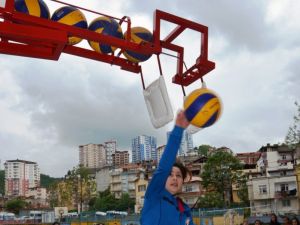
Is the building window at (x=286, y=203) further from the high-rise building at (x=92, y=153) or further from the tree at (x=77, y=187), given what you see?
the high-rise building at (x=92, y=153)

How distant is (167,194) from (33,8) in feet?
8.89

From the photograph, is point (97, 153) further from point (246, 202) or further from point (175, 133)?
point (175, 133)

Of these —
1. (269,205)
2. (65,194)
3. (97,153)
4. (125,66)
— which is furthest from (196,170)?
(97,153)

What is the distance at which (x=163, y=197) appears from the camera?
3016 millimetres

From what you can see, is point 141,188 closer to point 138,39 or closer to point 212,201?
point 212,201

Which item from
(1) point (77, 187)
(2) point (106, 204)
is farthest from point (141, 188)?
(1) point (77, 187)

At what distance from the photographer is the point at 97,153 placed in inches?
7205

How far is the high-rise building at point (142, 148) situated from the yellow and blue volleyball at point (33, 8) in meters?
156

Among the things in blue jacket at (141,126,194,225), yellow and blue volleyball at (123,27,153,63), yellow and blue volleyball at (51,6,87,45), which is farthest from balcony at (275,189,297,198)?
blue jacket at (141,126,194,225)

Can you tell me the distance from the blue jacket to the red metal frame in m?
2.23

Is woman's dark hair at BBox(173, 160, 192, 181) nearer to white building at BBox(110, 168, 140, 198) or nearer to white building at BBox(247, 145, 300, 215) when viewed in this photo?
white building at BBox(247, 145, 300, 215)

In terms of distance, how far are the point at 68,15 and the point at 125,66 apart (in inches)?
40.6

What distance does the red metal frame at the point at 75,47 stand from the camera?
4.44 m

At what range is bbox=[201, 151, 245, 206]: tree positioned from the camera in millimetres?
49812
